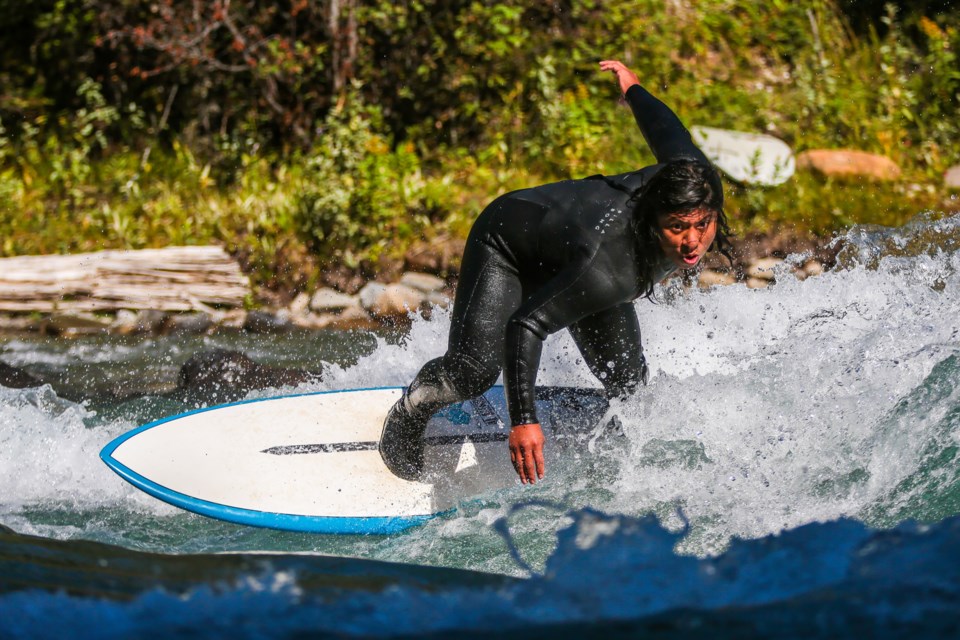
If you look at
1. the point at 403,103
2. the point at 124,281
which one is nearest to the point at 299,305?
the point at 124,281

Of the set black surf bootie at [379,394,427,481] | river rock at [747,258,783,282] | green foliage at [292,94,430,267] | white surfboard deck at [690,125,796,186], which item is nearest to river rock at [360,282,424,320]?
green foliage at [292,94,430,267]

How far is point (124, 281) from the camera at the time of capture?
6996 millimetres

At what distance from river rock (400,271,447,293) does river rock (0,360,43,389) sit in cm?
252

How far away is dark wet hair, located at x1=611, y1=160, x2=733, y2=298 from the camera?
3045mm

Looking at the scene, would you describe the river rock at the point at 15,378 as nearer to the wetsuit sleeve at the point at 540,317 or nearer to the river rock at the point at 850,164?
the wetsuit sleeve at the point at 540,317

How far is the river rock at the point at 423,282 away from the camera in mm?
7133

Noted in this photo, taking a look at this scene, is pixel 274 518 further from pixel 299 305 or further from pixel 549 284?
pixel 299 305

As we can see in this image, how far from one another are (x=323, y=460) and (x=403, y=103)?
18.2ft

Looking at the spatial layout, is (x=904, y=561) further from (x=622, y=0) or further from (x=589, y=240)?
(x=622, y=0)

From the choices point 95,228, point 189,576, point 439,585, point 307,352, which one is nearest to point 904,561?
point 439,585

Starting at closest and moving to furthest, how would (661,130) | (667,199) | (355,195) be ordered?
1. (667,199)
2. (661,130)
3. (355,195)

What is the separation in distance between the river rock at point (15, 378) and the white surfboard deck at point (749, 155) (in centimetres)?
496

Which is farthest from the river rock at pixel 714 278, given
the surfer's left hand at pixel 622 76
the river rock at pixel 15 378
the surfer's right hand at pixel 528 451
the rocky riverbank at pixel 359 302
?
the river rock at pixel 15 378

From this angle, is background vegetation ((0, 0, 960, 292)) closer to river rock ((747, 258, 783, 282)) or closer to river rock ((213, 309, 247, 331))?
river rock ((747, 258, 783, 282))
